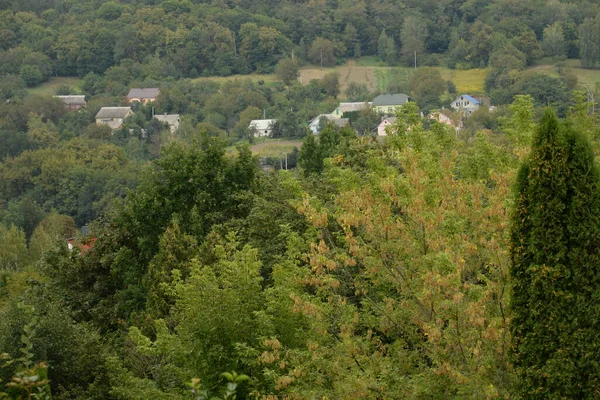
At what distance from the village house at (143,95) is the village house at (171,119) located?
6404 millimetres

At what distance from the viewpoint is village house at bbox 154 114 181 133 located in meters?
87.4

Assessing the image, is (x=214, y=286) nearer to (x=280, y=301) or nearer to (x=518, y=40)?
(x=280, y=301)

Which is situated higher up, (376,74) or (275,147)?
(275,147)

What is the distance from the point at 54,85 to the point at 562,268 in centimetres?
10346

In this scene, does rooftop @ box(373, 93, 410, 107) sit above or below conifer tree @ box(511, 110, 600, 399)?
below

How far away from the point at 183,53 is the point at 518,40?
122 ft

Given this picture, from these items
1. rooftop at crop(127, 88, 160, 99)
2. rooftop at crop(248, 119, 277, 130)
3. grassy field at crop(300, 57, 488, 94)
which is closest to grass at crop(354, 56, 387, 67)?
grassy field at crop(300, 57, 488, 94)

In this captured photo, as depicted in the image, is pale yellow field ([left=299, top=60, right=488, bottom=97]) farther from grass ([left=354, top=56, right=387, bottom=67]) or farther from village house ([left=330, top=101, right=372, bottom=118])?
village house ([left=330, top=101, right=372, bottom=118])

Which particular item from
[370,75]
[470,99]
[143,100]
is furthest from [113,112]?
[470,99]

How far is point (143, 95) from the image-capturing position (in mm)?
98125

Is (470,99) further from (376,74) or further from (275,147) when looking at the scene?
(376,74)

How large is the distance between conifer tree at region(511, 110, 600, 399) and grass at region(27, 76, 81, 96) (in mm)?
97937

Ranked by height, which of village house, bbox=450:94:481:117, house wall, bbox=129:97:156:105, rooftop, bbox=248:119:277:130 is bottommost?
house wall, bbox=129:97:156:105

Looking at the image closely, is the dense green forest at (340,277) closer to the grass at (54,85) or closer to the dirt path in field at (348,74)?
the dirt path in field at (348,74)
